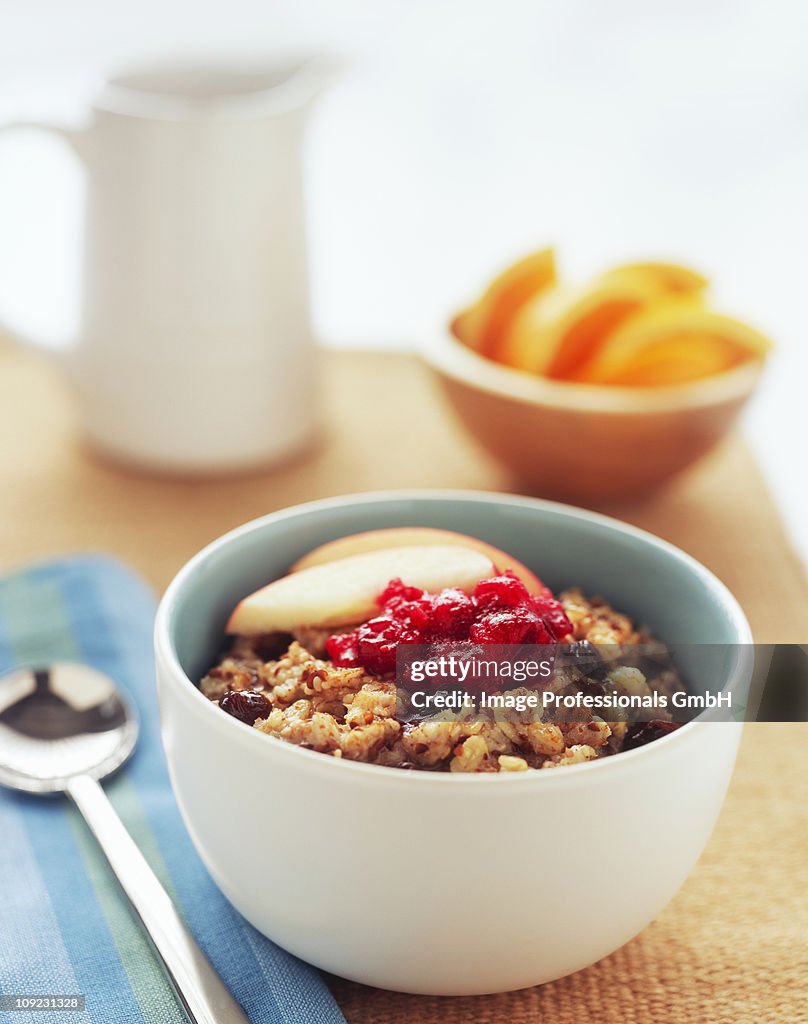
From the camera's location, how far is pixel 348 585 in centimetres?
79

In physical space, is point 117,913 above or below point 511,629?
below

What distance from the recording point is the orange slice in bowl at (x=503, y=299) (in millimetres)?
1345

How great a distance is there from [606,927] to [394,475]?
80 cm

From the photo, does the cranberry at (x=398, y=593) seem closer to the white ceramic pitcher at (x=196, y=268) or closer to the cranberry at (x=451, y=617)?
the cranberry at (x=451, y=617)

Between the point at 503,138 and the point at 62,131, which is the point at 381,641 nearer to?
the point at 62,131

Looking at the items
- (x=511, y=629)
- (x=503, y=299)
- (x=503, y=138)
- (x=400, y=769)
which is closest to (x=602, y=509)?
(x=503, y=299)

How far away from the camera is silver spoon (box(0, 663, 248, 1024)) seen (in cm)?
66

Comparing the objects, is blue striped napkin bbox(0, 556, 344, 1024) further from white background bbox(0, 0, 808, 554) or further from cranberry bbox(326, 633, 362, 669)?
white background bbox(0, 0, 808, 554)

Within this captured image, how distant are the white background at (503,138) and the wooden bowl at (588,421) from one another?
0.51 metres

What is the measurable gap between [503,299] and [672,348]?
205 millimetres

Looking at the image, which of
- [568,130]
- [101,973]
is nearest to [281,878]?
[101,973]

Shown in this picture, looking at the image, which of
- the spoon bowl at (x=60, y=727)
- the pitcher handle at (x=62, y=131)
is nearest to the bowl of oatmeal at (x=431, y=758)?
the spoon bowl at (x=60, y=727)

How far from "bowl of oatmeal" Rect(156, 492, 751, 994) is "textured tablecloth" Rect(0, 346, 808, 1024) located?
0.19ft

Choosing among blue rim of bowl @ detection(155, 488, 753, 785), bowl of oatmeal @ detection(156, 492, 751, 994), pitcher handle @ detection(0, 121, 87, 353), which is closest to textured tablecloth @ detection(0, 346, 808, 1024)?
bowl of oatmeal @ detection(156, 492, 751, 994)
